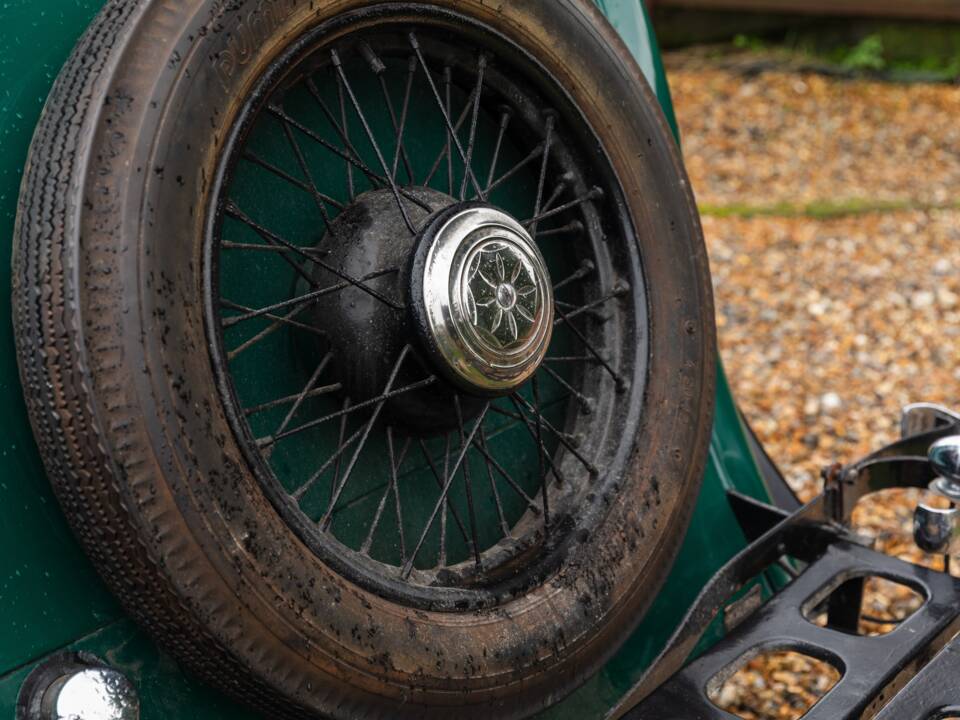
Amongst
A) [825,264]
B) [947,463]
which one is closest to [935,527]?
[947,463]

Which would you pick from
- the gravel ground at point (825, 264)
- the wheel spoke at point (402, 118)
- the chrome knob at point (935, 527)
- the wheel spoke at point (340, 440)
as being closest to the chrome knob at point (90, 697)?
the wheel spoke at point (340, 440)

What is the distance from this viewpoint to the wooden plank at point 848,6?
6.99 metres

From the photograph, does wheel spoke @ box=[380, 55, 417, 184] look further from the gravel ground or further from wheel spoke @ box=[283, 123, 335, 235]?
the gravel ground

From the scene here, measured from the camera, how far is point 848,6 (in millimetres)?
7055

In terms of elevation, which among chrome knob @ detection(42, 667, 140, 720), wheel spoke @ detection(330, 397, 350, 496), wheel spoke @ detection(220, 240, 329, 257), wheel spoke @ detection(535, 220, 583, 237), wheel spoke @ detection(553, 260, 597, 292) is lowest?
chrome knob @ detection(42, 667, 140, 720)

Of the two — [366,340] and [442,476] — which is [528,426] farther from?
[366,340]

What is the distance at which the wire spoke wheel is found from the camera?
5.02 ft

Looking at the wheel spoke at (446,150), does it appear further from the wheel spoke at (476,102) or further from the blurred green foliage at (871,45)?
the blurred green foliage at (871,45)

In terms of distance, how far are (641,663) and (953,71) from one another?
A: 584cm

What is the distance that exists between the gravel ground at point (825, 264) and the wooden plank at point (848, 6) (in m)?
0.40

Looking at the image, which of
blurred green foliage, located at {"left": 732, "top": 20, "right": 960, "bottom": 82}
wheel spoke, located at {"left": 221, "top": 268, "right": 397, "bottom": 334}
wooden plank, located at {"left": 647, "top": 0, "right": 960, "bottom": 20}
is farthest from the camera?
wooden plank, located at {"left": 647, "top": 0, "right": 960, "bottom": 20}

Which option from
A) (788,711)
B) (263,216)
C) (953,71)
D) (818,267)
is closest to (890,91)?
(953,71)

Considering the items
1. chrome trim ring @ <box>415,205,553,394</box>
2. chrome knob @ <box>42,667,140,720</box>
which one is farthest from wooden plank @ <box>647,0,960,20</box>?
chrome knob @ <box>42,667,140,720</box>

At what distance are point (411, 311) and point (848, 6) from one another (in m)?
6.38
